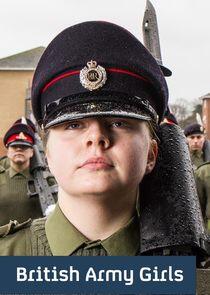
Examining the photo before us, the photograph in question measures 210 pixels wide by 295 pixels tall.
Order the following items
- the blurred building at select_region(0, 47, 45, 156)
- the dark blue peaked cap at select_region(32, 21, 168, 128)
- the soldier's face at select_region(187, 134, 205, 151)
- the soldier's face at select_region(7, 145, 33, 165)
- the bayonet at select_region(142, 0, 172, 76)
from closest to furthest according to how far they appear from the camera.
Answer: the dark blue peaked cap at select_region(32, 21, 168, 128) < the bayonet at select_region(142, 0, 172, 76) < the soldier's face at select_region(7, 145, 33, 165) < the soldier's face at select_region(187, 134, 205, 151) < the blurred building at select_region(0, 47, 45, 156)

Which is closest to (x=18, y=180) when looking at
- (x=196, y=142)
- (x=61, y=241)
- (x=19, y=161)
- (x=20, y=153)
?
(x=19, y=161)

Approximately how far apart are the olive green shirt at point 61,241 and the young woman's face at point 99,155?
154mm

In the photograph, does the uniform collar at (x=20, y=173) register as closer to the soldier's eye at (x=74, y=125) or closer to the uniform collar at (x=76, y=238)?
the uniform collar at (x=76, y=238)

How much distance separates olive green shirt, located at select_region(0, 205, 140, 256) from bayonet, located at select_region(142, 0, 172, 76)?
73cm

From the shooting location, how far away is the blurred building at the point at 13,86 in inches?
1425

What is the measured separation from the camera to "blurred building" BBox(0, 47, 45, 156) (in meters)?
36.2

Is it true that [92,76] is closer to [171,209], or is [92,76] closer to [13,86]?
[171,209]

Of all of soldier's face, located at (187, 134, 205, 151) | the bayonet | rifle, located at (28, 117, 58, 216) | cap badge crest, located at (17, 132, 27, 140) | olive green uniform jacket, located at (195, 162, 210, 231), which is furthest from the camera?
soldier's face, located at (187, 134, 205, 151)

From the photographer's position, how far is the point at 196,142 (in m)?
8.63

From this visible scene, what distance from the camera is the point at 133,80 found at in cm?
193

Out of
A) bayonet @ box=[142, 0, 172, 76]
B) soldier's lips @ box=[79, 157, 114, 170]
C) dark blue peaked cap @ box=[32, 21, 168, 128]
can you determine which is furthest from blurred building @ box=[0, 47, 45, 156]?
soldier's lips @ box=[79, 157, 114, 170]

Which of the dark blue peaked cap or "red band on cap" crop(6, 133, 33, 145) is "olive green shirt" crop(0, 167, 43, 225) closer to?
"red band on cap" crop(6, 133, 33, 145)

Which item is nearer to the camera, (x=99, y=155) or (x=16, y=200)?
(x=99, y=155)

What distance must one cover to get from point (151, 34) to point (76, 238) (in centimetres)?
96
